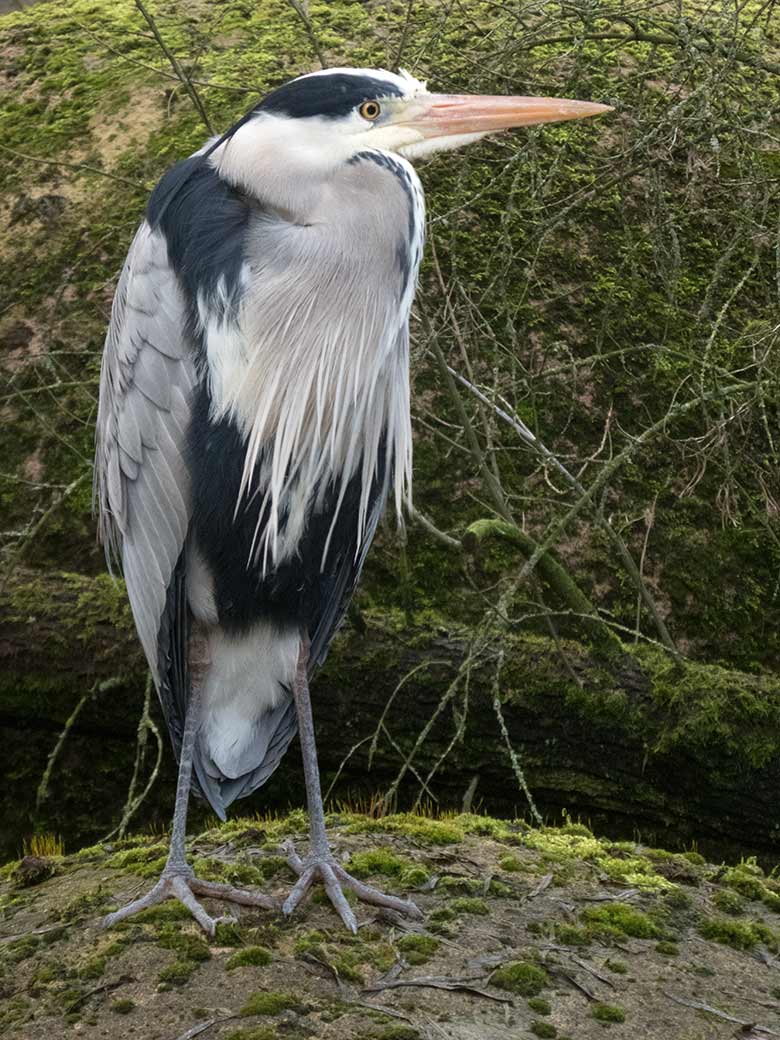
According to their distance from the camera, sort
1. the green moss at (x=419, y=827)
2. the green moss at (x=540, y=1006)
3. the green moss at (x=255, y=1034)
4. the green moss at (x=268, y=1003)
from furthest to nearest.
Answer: the green moss at (x=419, y=827), the green moss at (x=540, y=1006), the green moss at (x=268, y=1003), the green moss at (x=255, y=1034)

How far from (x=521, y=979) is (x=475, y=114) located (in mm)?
1791

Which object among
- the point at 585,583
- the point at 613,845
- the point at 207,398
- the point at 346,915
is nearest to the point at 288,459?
the point at 207,398

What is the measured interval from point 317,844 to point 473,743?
3.19ft

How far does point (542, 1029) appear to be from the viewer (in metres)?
2.18

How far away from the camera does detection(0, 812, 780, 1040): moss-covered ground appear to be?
221cm

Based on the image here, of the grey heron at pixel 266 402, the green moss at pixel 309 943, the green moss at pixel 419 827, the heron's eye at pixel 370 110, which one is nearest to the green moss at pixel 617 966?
the grey heron at pixel 266 402

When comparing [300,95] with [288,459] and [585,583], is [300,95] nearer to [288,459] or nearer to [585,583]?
[288,459]

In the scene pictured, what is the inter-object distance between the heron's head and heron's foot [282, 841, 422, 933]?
58.6 inches

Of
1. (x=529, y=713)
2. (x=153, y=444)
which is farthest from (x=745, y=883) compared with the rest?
(x=153, y=444)

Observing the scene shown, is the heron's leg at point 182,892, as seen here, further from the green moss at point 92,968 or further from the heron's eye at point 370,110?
the heron's eye at point 370,110

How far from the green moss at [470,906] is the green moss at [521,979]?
299 mm

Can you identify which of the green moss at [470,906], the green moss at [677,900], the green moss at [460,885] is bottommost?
the green moss at [677,900]

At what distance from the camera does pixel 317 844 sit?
9.27ft

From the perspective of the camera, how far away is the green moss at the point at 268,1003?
85.0 inches
